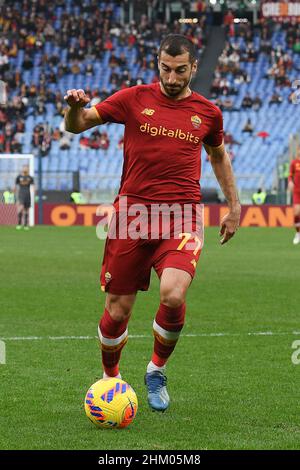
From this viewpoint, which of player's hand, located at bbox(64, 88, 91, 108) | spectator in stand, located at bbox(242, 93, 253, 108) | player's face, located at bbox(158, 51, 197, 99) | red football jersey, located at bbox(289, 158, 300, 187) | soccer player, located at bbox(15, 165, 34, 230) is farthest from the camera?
spectator in stand, located at bbox(242, 93, 253, 108)

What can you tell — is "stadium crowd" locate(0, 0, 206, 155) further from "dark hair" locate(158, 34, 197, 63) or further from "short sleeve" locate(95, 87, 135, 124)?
"dark hair" locate(158, 34, 197, 63)

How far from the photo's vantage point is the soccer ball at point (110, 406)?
6016 mm

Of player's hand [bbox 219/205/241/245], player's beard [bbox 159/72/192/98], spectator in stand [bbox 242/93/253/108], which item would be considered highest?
player's beard [bbox 159/72/192/98]

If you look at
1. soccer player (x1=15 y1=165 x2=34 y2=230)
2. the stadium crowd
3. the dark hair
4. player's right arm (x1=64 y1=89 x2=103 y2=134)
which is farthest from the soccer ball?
the stadium crowd

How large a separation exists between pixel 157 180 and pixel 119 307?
0.87 m

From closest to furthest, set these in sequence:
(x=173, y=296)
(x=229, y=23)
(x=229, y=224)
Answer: (x=173, y=296) < (x=229, y=224) < (x=229, y=23)

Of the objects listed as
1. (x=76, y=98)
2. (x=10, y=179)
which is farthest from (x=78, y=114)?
(x=10, y=179)

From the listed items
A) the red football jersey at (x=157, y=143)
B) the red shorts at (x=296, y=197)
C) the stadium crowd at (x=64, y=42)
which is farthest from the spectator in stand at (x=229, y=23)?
the red football jersey at (x=157, y=143)

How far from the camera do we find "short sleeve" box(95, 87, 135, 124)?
6.70m

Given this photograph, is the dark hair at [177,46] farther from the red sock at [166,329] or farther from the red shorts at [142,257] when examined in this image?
the red sock at [166,329]

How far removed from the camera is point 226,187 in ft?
23.7

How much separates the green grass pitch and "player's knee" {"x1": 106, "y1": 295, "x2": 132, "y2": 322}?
622 mm

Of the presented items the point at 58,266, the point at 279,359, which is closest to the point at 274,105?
the point at 58,266

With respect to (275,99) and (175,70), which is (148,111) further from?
(275,99)
